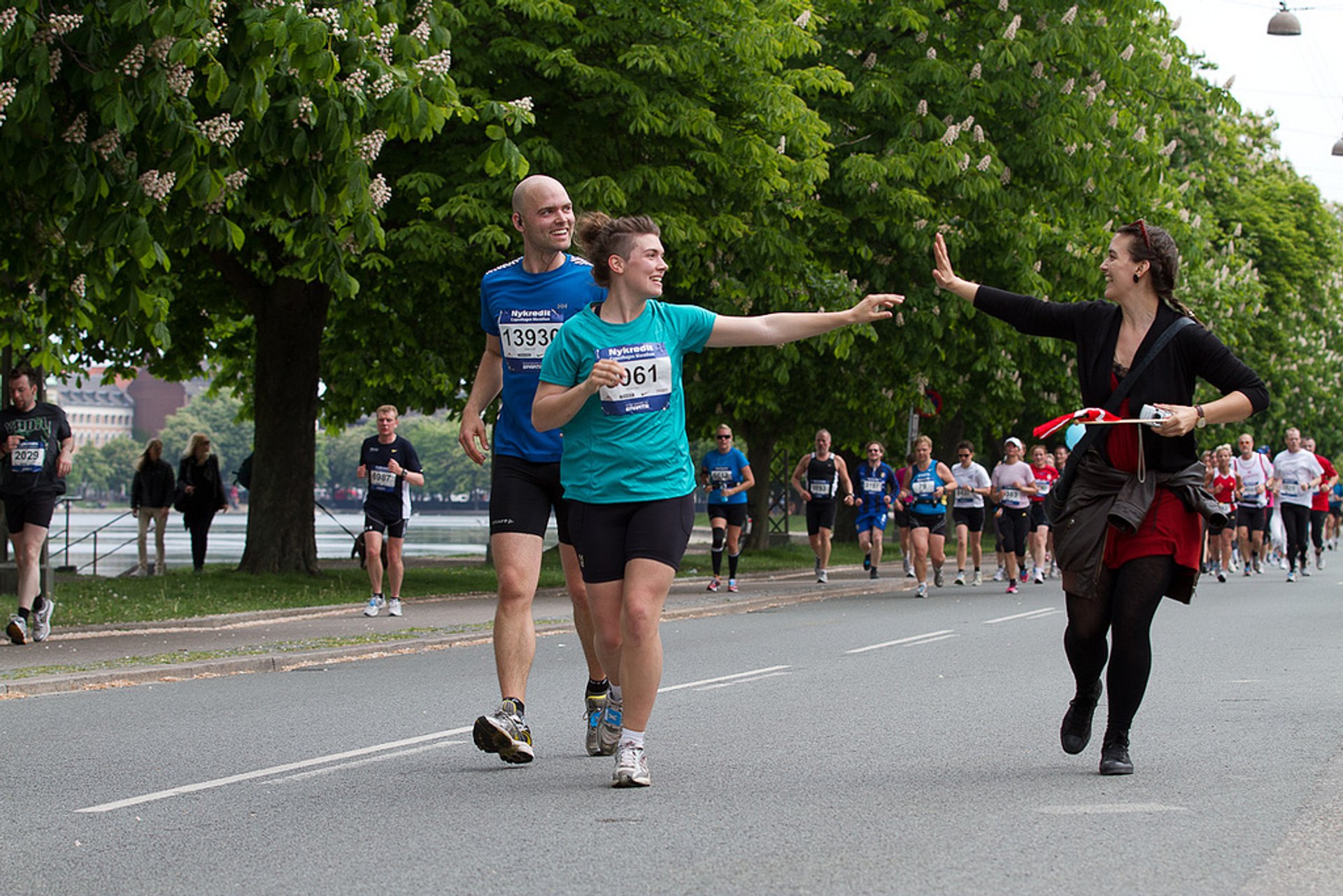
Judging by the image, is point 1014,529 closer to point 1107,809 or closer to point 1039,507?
point 1039,507

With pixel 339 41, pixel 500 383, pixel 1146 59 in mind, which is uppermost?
pixel 1146 59

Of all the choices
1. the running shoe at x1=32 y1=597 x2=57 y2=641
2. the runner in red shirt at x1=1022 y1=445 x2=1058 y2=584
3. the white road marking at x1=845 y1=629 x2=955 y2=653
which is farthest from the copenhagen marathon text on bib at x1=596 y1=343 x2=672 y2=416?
the runner in red shirt at x1=1022 y1=445 x2=1058 y2=584

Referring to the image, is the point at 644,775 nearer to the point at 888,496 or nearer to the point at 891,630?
the point at 891,630

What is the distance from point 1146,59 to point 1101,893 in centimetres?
2209

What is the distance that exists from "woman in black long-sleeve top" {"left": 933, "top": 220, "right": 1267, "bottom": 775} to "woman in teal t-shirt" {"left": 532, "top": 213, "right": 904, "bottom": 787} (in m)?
0.83

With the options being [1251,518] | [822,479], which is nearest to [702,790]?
[822,479]

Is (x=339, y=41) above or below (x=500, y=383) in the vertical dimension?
above

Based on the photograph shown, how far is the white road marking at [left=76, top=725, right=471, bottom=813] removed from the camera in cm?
655

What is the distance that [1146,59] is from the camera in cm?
2531

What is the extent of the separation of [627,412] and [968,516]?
58.8 feet

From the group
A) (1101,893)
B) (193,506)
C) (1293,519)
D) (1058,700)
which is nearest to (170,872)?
(1101,893)

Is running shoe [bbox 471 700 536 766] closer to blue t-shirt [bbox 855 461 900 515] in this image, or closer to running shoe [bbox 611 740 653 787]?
running shoe [bbox 611 740 653 787]

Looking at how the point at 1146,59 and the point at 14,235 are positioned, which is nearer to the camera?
the point at 14,235

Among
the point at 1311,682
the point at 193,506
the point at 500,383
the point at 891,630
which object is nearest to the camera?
the point at 500,383
